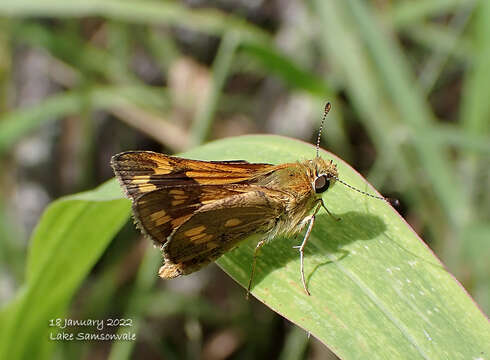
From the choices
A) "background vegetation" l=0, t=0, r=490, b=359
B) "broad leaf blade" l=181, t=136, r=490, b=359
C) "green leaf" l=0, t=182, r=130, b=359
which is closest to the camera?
"broad leaf blade" l=181, t=136, r=490, b=359

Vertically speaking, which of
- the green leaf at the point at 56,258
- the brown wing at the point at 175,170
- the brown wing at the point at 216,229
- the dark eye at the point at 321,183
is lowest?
the green leaf at the point at 56,258

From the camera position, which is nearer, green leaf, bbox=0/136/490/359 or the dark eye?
green leaf, bbox=0/136/490/359

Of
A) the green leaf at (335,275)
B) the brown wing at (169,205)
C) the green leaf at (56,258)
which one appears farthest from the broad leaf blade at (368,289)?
the green leaf at (56,258)

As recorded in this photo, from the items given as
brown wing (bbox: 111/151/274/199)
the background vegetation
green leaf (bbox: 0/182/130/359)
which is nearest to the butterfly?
brown wing (bbox: 111/151/274/199)

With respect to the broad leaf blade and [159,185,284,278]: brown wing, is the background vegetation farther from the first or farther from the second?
the broad leaf blade

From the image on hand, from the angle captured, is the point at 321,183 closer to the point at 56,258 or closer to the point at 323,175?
the point at 323,175

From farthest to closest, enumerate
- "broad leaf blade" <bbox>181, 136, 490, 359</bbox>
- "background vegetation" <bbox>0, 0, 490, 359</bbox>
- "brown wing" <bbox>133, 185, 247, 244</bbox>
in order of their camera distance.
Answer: "background vegetation" <bbox>0, 0, 490, 359</bbox>
"brown wing" <bbox>133, 185, 247, 244</bbox>
"broad leaf blade" <bbox>181, 136, 490, 359</bbox>

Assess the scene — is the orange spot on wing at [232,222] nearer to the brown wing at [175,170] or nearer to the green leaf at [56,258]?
the brown wing at [175,170]
